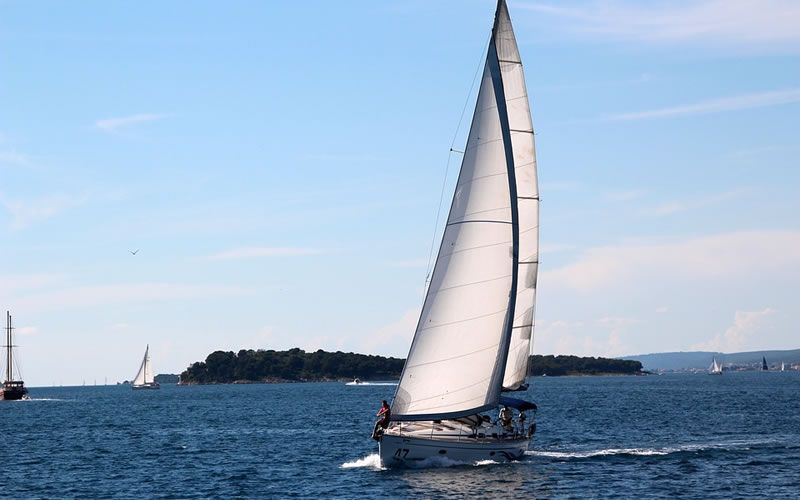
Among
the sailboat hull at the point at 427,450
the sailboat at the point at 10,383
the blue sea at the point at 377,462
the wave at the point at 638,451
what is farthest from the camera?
the sailboat at the point at 10,383

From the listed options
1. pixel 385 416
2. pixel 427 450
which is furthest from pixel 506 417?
pixel 385 416

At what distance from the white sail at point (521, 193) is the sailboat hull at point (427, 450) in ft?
13.2

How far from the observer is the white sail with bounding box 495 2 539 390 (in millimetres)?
50562

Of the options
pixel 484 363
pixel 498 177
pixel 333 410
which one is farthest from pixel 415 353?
pixel 333 410

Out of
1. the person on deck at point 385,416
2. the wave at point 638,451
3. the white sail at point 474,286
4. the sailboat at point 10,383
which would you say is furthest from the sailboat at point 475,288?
the sailboat at point 10,383

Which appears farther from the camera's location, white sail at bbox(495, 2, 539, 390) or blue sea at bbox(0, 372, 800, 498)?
white sail at bbox(495, 2, 539, 390)

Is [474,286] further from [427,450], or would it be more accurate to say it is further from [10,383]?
[10,383]

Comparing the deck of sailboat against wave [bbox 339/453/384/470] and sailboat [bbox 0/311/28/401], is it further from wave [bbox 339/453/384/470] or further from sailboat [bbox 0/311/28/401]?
sailboat [bbox 0/311/28/401]

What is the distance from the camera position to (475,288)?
50.9 meters

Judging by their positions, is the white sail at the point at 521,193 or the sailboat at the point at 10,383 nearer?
the white sail at the point at 521,193

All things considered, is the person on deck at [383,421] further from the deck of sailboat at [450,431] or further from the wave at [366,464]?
the wave at [366,464]

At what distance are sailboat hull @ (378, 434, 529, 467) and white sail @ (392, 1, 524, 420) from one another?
3.94ft

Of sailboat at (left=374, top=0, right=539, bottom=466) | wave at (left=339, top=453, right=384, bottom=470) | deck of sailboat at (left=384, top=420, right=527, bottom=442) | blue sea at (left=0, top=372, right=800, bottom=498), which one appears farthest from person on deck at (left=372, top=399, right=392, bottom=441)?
wave at (left=339, top=453, right=384, bottom=470)

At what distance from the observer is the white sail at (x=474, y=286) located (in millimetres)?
50406
